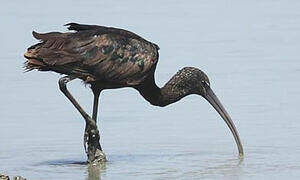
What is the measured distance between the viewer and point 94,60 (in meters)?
14.2

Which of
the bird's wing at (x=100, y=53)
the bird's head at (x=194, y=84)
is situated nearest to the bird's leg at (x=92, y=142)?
the bird's wing at (x=100, y=53)

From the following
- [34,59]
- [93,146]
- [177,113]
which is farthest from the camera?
[177,113]

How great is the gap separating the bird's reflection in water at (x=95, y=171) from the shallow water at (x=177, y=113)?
1 cm

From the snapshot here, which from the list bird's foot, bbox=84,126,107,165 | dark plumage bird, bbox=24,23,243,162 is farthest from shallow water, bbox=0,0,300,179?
dark plumage bird, bbox=24,23,243,162

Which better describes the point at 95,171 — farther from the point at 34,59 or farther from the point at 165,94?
the point at 165,94

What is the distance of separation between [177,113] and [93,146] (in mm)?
2384

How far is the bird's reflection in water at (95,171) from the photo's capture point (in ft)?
44.9

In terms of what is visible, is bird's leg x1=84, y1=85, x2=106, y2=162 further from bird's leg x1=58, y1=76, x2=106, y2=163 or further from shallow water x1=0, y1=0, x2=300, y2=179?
shallow water x1=0, y1=0, x2=300, y2=179

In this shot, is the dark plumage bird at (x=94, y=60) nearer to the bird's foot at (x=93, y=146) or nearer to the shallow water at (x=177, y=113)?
the bird's foot at (x=93, y=146)

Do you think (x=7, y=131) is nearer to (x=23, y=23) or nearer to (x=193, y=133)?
(x=193, y=133)

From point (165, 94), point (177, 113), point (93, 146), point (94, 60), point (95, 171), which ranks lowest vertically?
point (95, 171)

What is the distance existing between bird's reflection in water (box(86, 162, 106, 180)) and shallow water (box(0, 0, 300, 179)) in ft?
0.04

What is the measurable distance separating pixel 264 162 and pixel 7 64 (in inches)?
255

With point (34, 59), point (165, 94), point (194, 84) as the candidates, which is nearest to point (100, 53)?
point (34, 59)
